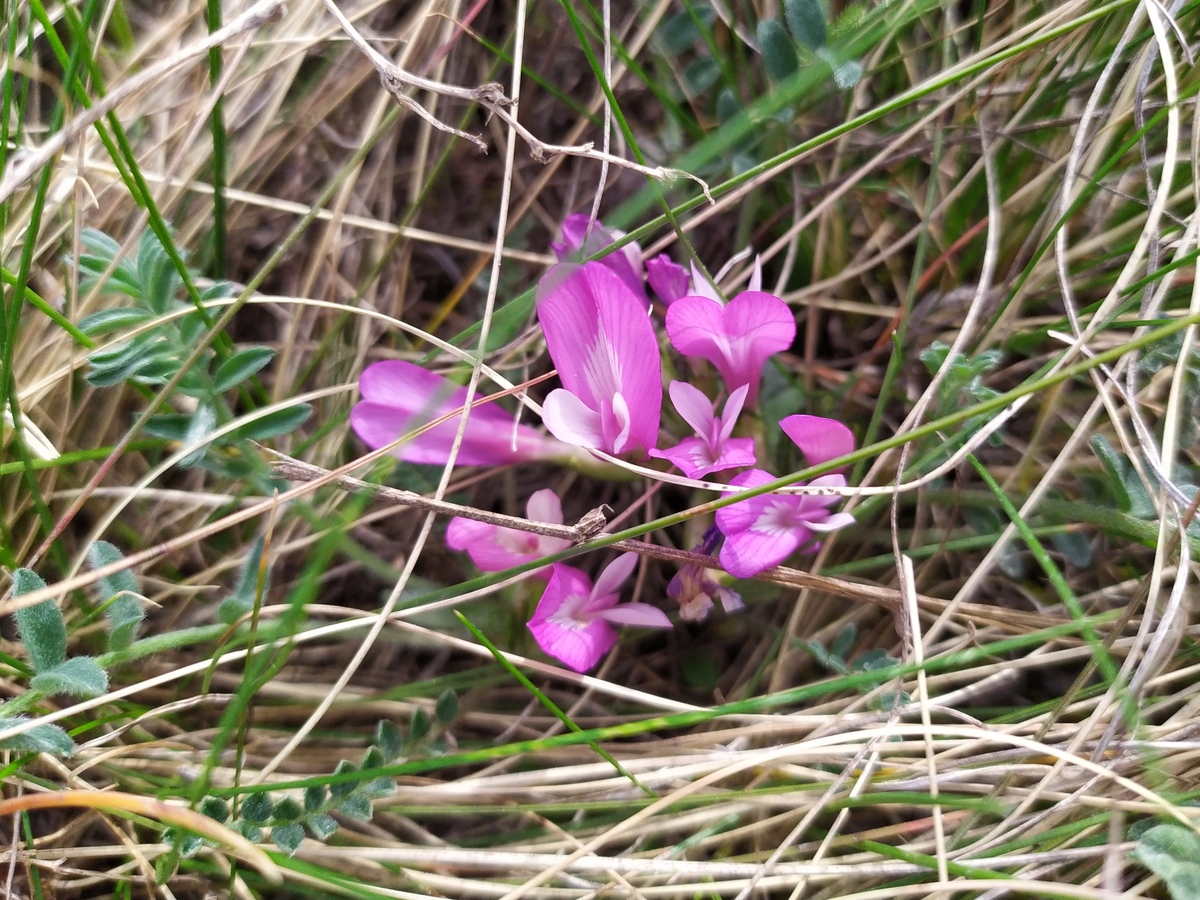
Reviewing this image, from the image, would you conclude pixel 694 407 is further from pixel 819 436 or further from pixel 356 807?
pixel 356 807

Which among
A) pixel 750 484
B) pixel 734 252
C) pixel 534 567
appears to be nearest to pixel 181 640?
pixel 534 567

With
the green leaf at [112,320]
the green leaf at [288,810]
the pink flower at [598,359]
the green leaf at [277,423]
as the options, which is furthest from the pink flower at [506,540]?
the green leaf at [112,320]

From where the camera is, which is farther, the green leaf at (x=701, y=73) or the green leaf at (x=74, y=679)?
the green leaf at (x=701, y=73)

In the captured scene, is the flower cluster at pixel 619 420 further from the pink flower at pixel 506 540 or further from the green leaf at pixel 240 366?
the green leaf at pixel 240 366

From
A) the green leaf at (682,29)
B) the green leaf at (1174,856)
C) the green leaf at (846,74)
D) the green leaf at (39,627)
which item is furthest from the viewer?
the green leaf at (682,29)

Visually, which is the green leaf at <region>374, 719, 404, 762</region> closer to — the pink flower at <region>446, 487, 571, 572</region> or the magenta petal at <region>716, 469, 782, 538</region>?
the pink flower at <region>446, 487, 571, 572</region>

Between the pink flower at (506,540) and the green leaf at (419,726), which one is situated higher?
the pink flower at (506,540)

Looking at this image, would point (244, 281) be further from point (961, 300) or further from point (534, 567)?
point (961, 300)
